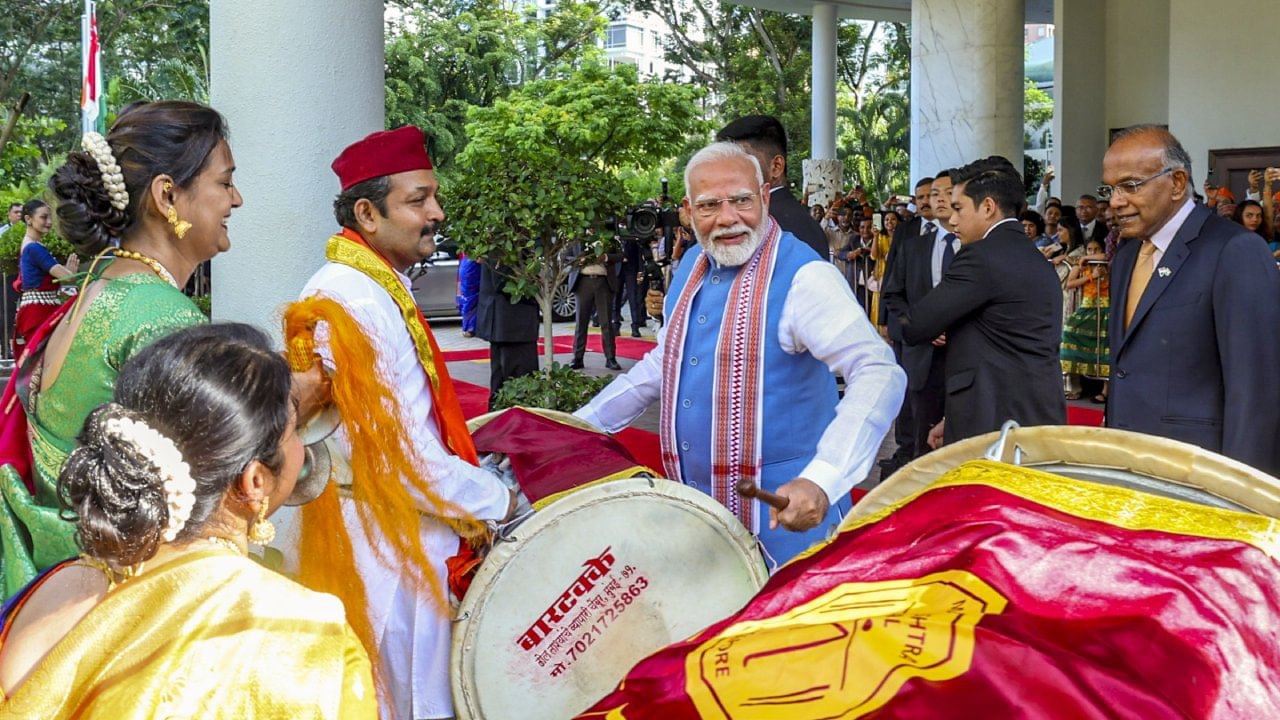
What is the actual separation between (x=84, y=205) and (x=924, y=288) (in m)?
5.24

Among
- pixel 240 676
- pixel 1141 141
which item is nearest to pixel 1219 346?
pixel 1141 141

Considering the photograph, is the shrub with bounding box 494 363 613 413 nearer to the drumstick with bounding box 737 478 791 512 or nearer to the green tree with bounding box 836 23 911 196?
the drumstick with bounding box 737 478 791 512

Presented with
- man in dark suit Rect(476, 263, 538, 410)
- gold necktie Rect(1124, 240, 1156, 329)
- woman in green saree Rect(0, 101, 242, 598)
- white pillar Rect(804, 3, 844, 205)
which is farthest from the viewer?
white pillar Rect(804, 3, 844, 205)

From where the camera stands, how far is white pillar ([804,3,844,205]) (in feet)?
67.2

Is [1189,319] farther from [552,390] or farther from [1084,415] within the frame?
[1084,415]

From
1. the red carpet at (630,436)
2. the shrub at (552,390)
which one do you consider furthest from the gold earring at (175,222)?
the shrub at (552,390)

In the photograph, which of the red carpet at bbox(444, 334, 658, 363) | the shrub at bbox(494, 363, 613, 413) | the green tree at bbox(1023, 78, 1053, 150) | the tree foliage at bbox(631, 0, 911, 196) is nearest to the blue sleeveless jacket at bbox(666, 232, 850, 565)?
the shrub at bbox(494, 363, 613, 413)

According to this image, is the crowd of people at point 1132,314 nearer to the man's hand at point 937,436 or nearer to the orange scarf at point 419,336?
the man's hand at point 937,436

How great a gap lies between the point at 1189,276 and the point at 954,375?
4.31 ft

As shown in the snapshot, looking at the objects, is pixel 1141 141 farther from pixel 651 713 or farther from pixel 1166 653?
pixel 651 713

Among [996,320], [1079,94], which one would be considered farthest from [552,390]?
[1079,94]

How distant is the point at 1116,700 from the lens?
59.5 inches

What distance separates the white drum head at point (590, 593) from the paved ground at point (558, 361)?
412cm

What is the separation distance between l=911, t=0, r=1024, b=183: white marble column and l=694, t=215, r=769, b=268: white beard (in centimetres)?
703
